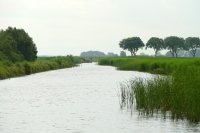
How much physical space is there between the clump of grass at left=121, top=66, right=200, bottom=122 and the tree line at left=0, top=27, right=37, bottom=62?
251ft

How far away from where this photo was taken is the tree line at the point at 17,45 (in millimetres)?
109319

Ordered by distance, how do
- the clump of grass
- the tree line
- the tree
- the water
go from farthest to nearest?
the tree
the tree line
the water
the clump of grass

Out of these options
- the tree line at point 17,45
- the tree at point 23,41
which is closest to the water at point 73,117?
the tree line at point 17,45

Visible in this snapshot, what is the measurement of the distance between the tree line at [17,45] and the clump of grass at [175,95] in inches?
3009

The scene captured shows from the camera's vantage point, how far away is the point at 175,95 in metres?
30.6

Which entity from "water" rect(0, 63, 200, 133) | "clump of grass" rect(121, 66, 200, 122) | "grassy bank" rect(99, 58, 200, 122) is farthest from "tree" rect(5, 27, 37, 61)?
"clump of grass" rect(121, 66, 200, 122)

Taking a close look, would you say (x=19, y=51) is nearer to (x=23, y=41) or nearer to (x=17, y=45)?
(x=17, y=45)

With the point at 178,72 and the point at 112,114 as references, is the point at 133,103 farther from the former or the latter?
the point at 178,72

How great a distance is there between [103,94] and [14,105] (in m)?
12.4

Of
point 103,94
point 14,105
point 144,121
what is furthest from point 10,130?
point 103,94

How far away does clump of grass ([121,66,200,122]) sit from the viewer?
28875 millimetres

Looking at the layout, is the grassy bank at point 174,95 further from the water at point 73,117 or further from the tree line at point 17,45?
the tree line at point 17,45

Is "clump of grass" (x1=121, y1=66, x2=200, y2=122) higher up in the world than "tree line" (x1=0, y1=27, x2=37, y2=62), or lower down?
lower down

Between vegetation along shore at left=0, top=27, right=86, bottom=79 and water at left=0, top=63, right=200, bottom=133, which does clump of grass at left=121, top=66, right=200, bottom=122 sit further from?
vegetation along shore at left=0, top=27, right=86, bottom=79
